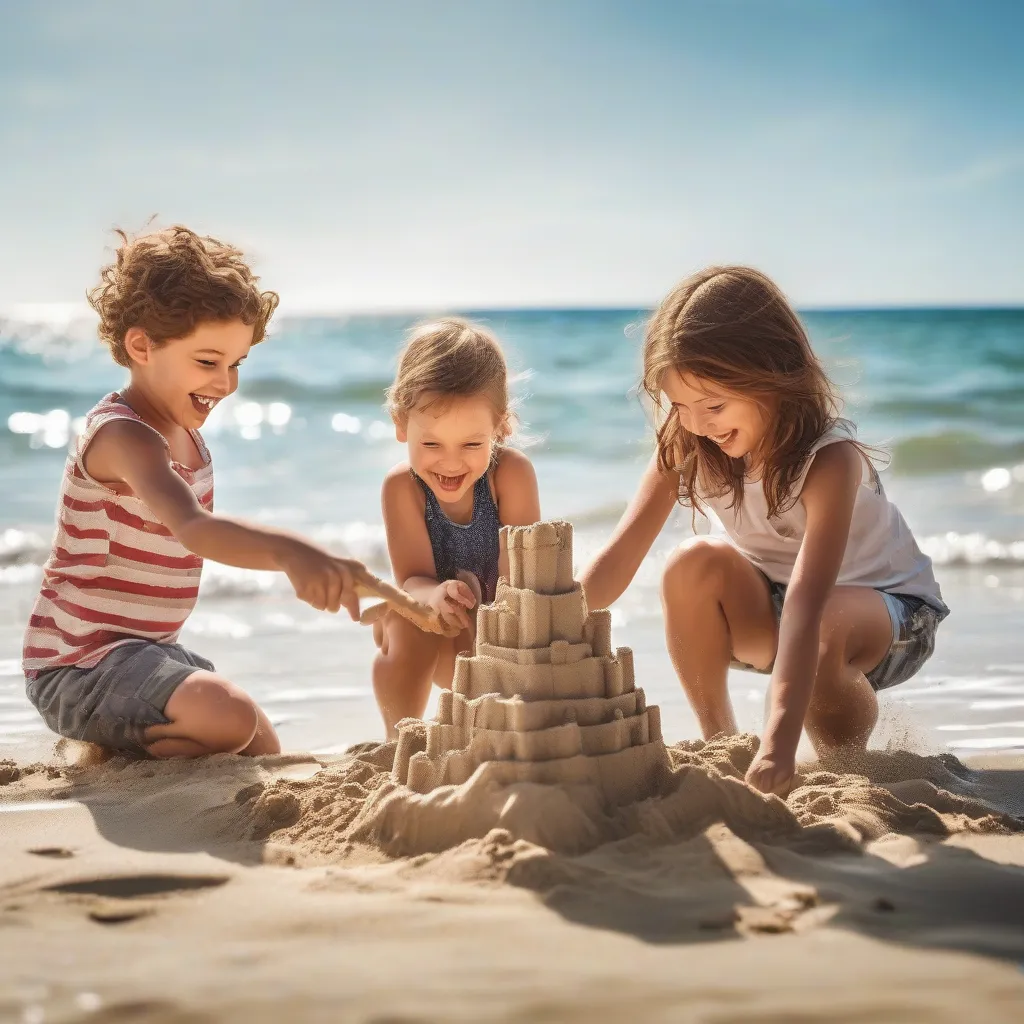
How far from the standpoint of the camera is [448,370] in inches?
137

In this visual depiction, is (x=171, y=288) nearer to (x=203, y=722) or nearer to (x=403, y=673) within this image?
(x=203, y=722)

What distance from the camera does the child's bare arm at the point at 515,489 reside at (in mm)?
3785

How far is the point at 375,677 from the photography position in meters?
3.69

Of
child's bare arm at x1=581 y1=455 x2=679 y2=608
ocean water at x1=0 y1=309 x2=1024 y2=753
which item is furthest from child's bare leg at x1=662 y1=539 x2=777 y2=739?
ocean water at x1=0 y1=309 x2=1024 y2=753

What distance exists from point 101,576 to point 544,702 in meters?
1.64

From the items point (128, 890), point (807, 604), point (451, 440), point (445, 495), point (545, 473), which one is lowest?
point (128, 890)

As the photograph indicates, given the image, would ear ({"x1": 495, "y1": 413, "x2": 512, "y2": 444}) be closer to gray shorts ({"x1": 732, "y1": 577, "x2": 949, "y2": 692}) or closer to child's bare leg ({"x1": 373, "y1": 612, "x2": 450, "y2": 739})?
child's bare leg ({"x1": 373, "y1": 612, "x2": 450, "y2": 739})

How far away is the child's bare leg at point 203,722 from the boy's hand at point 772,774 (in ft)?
4.63

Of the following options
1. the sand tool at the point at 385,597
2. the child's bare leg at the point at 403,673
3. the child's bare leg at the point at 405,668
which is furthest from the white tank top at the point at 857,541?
the sand tool at the point at 385,597

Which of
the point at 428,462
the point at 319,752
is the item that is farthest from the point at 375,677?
the point at 428,462

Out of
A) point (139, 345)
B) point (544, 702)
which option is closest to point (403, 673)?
point (139, 345)

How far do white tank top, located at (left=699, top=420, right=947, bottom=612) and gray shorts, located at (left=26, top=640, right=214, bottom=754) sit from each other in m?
1.55

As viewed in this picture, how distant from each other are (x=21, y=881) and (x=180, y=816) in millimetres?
506

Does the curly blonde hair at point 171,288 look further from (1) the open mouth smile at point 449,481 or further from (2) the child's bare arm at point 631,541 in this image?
(2) the child's bare arm at point 631,541
